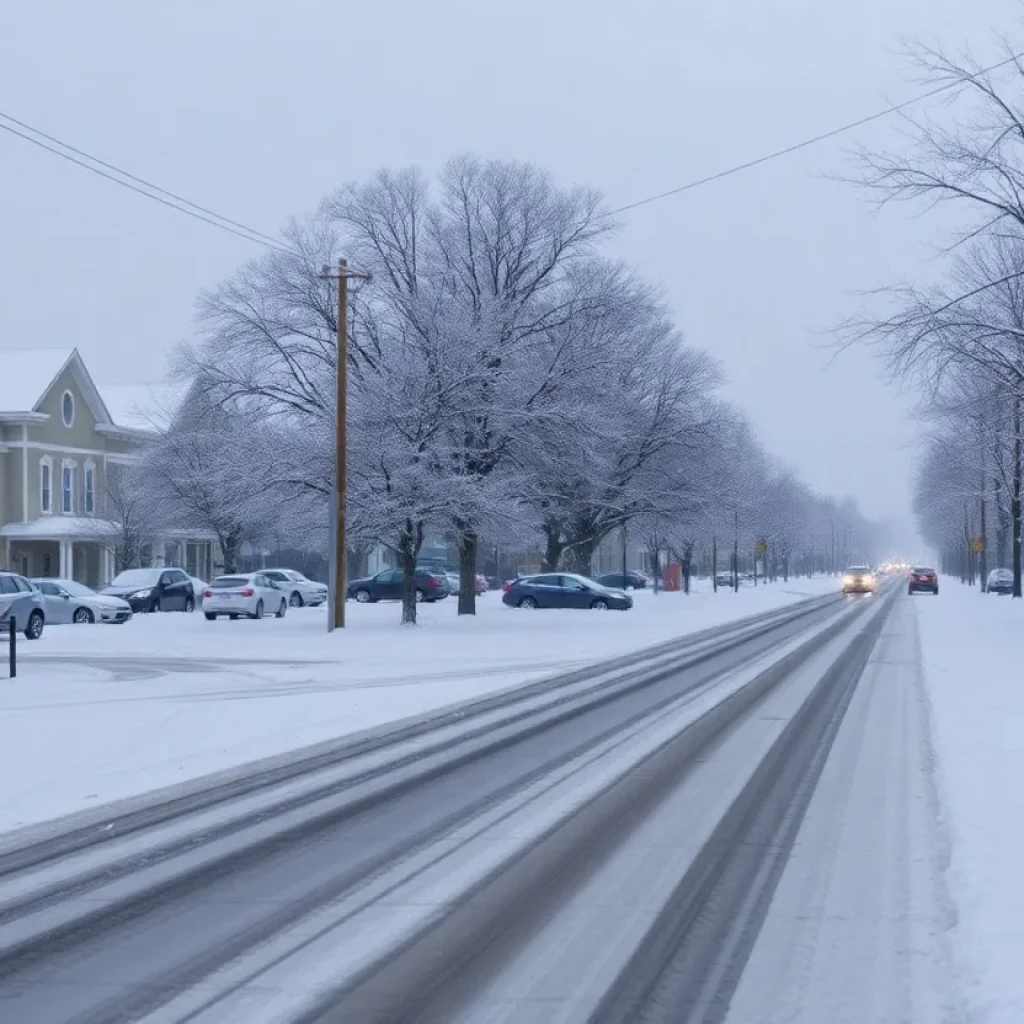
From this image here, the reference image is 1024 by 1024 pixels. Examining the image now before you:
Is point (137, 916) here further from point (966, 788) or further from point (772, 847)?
point (966, 788)

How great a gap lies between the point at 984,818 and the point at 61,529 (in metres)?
→ 51.5

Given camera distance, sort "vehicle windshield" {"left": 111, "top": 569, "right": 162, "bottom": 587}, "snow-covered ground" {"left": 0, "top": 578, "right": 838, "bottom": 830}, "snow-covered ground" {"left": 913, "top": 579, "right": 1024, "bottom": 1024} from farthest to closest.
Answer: "vehicle windshield" {"left": 111, "top": 569, "right": 162, "bottom": 587} → "snow-covered ground" {"left": 0, "top": 578, "right": 838, "bottom": 830} → "snow-covered ground" {"left": 913, "top": 579, "right": 1024, "bottom": 1024}

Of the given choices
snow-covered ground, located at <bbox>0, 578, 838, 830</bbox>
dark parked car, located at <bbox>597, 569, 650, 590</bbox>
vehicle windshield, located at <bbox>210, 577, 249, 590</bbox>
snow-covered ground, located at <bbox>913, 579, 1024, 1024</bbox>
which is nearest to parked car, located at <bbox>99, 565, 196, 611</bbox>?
vehicle windshield, located at <bbox>210, 577, 249, 590</bbox>

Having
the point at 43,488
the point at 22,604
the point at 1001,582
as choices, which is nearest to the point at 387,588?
the point at 43,488

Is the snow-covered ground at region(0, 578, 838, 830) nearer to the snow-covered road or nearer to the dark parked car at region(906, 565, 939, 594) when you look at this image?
the snow-covered road

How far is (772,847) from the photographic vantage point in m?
9.30

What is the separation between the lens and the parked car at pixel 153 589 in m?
46.1

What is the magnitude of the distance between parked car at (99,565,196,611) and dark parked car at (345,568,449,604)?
10076 millimetres

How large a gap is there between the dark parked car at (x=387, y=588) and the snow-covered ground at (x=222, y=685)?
15289mm

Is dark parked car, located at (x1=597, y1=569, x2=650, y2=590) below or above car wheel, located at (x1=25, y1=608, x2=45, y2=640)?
above

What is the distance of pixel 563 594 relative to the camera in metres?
49.0

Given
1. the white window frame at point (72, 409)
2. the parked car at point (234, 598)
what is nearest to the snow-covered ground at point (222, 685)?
the parked car at point (234, 598)

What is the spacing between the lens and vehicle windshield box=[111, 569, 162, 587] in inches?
1836

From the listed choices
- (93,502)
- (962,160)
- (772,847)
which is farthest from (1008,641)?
(93,502)
